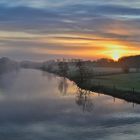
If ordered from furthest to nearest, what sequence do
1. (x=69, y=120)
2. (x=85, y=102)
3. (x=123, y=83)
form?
(x=123, y=83) → (x=85, y=102) → (x=69, y=120)

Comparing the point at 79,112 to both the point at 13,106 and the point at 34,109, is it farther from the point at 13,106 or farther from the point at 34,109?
the point at 13,106

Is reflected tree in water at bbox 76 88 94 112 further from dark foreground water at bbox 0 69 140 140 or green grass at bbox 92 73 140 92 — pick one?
green grass at bbox 92 73 140 92

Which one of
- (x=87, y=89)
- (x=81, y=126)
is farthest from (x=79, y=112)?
(x=87, y=89)

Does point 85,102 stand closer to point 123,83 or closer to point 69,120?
point 69,120

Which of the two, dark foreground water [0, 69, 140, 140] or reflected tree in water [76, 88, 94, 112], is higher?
reflected tree in water [76, 88, 94, 112]

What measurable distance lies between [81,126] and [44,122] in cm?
472

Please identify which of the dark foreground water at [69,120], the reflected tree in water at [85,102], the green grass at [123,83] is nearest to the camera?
the dark foreground water at [69,120]

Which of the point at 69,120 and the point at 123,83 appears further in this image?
the point at 123,83

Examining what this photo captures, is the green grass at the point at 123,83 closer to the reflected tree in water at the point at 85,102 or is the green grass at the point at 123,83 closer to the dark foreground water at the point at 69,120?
the reflected tree in water at the point at 85,102

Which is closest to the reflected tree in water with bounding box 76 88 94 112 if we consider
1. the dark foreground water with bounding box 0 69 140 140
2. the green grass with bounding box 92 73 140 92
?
the dark foreground water with bounding box 0 69 140 140

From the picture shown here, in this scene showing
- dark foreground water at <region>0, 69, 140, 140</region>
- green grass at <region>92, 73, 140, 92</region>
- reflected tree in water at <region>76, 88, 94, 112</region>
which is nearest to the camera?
dark foreground water at <region>0, 69, 140, 140</region>

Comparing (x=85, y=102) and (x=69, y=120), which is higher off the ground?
(x=85, y=102)

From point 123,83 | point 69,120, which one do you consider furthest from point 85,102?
point 123,83

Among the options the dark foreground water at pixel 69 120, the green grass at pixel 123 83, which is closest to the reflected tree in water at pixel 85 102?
the dark foreground water at pixel 69 120
